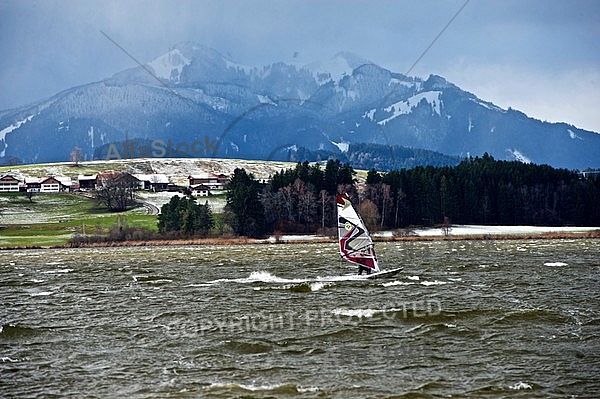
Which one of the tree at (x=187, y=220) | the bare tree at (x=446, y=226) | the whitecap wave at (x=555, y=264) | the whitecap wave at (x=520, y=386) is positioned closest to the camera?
the whitecap wave at (x=520, y=386)

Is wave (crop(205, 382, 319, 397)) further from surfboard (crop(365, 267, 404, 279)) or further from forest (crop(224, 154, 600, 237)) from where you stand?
forest (crop(224, 154, 600, 237))

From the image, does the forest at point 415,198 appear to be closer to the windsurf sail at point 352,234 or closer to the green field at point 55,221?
the green field at point 55,221

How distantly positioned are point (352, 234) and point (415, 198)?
325 ft

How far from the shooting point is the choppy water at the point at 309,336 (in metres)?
22.9

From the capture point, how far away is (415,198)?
14838cm

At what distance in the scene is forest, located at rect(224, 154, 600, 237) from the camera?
138 m

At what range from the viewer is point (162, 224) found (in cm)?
13925

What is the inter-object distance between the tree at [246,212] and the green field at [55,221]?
17.6m

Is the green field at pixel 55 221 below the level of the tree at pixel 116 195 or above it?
below

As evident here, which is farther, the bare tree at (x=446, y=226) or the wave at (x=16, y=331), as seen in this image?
the bare tree at (x=446, y=226)

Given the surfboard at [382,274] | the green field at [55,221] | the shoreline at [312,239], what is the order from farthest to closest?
the green field at [55,221] → the shoreline at [312,239] → the surfboard at [382,274]

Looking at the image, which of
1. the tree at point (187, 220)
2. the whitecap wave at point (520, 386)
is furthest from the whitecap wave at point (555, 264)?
the tree at point (187, 220)

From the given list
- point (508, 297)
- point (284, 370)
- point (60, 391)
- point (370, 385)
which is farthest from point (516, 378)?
point (508, 297)

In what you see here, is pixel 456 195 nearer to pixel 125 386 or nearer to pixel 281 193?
pixel 281 193
